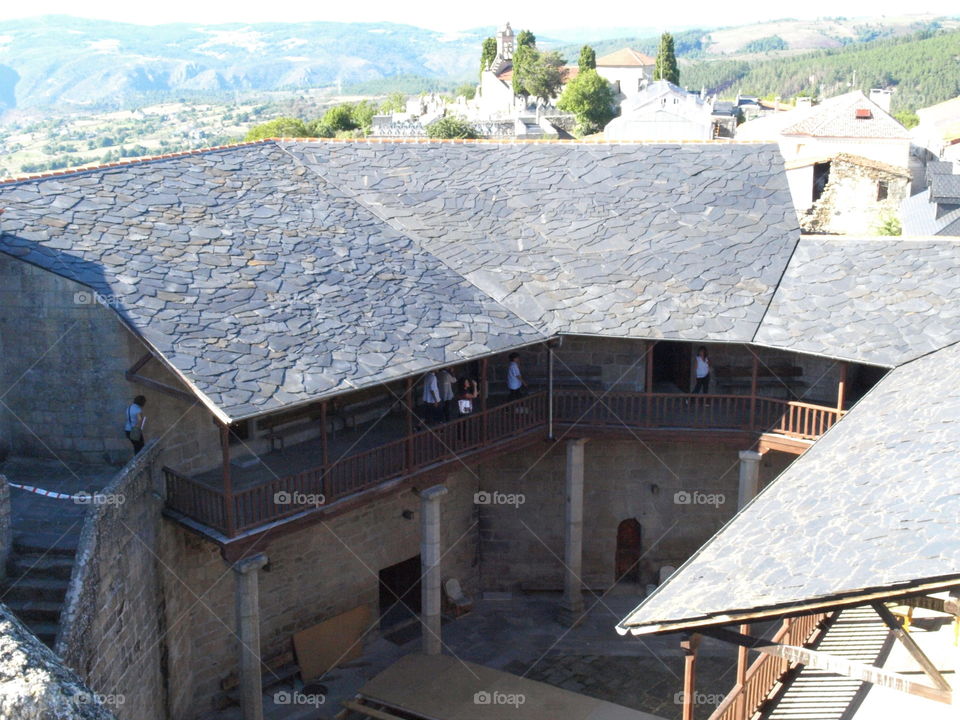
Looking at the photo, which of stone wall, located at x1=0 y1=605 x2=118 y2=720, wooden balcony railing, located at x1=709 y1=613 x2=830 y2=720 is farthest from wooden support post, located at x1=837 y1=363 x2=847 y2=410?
stone wall, located at x1=0 y1=605 x2=118 y2=720

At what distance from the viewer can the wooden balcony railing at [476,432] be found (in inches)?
638

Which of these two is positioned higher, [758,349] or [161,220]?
[161,220]

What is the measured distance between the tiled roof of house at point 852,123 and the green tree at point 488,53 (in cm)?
6564

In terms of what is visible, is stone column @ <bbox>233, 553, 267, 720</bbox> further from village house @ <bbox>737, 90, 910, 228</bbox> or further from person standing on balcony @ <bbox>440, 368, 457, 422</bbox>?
village house @ <bbox>737, 90, 910, 228</bbox>

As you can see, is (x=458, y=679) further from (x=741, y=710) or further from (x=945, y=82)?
(x=945, y=82)

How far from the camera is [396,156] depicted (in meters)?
23.8

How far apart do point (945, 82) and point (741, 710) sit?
17995cm

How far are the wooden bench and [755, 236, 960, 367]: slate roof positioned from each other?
2106mm

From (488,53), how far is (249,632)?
381 ft

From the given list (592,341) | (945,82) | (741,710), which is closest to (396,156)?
(592,341)

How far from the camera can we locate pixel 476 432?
19.6 meters

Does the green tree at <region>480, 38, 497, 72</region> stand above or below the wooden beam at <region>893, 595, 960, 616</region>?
above

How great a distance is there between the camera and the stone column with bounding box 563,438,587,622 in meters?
21.2

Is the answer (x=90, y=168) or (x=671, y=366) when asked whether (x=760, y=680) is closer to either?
(x=671, y=366)
